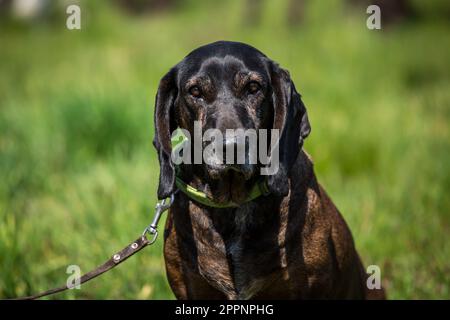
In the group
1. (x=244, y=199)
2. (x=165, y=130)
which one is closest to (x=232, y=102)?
(x=165, y=130)

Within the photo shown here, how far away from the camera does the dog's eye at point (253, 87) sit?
3369 mm

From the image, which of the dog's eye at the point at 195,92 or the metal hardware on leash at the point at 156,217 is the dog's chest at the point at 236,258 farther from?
the dog's eye at the point at 195,92

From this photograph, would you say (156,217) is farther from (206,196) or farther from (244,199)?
(244,199)

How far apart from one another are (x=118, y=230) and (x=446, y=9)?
572 inches

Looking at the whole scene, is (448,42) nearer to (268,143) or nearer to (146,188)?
(146,188)

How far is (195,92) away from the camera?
340 centimetres

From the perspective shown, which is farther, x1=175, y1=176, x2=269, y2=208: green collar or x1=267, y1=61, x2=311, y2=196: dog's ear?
x1=175, y1=176, x2=269, y2=208: green collar

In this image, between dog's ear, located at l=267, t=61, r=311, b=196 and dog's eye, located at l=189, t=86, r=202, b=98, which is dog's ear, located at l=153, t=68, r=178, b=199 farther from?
dog's ear, located at l=267, t=61, r=311, b=196

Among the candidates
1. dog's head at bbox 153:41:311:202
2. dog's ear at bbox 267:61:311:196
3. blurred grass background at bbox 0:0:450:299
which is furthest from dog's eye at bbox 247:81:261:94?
blurred grass background at bbox 0:0:450:299

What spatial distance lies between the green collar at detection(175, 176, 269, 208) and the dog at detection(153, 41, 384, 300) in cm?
2

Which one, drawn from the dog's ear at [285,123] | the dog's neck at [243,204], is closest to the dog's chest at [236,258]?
the dog's neck at [243,204]

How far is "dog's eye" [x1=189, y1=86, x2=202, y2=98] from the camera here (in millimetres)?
3393

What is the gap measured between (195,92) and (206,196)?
1.71 feet

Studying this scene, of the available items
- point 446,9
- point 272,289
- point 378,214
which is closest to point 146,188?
point 378,214
